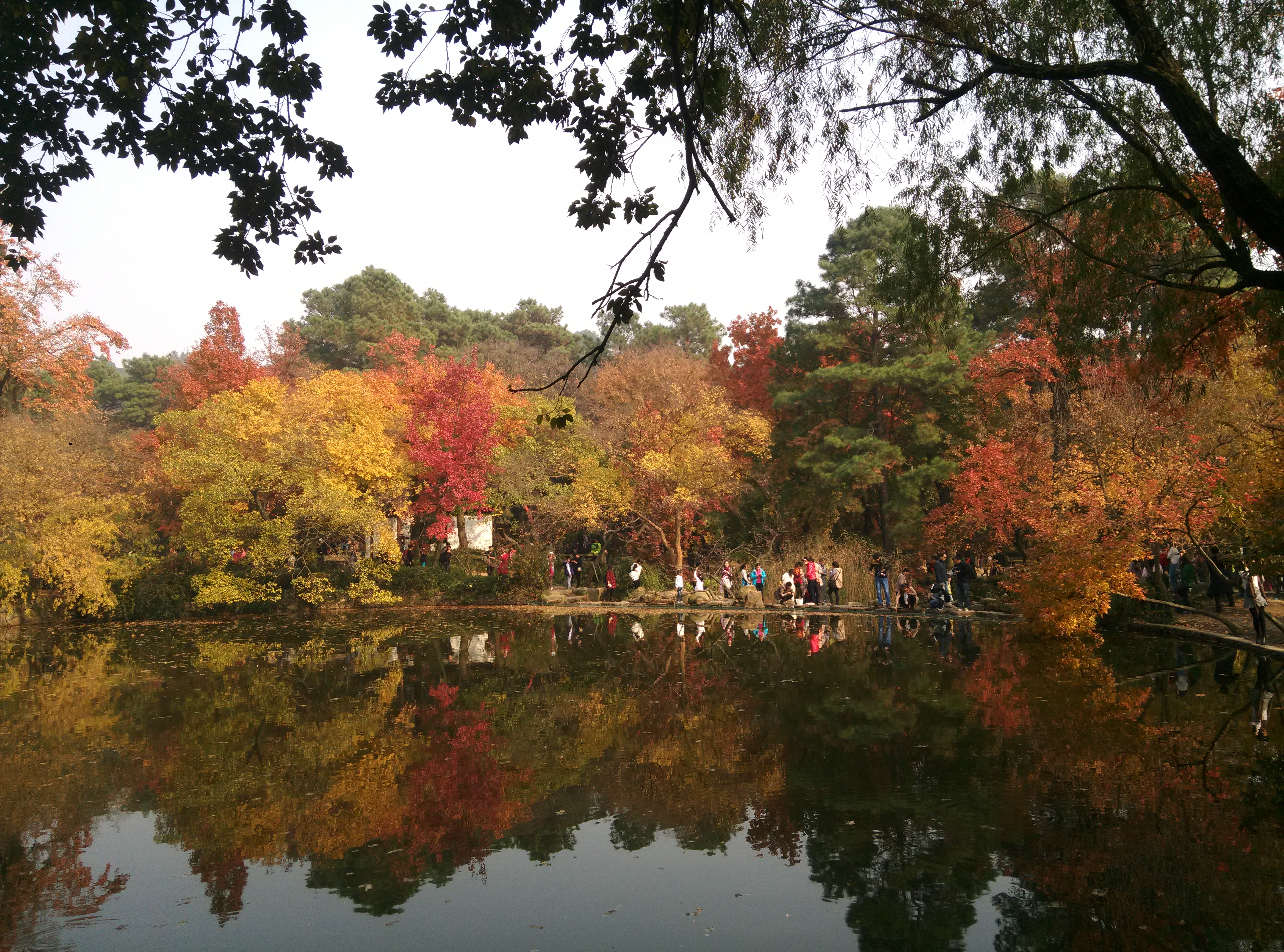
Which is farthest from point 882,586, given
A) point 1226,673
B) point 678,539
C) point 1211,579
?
point 1226,673

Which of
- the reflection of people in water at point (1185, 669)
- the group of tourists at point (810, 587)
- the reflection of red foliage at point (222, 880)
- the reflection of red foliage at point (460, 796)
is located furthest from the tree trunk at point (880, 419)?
the reflection of red foliage at point (222, 880)

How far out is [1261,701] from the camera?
10875mm

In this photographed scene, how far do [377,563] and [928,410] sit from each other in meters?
16.8

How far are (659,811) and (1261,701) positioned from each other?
8.05m

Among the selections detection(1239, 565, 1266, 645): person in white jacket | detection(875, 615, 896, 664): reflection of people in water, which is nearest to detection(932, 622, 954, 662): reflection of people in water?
detection(875, 615, 896, 664): reflection of people in water

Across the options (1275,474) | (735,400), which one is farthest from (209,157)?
(735,400)

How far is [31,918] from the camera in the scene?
5.89 metres

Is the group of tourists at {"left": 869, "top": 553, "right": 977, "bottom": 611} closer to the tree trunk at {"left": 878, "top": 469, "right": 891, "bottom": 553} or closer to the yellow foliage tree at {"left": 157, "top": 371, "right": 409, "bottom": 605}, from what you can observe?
the tree trunk at {"left": 878, "top": 469, "right": 891, "bottom": 553}

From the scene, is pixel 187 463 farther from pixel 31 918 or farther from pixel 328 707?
pixel 31 918

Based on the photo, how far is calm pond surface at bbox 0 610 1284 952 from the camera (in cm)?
557

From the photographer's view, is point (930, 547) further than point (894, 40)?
Yes

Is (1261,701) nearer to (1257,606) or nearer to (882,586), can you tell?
(1257,606)

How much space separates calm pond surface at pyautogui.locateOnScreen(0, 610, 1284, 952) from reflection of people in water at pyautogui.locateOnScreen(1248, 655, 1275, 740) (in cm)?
17

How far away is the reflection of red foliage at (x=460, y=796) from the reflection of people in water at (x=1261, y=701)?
303 inches
